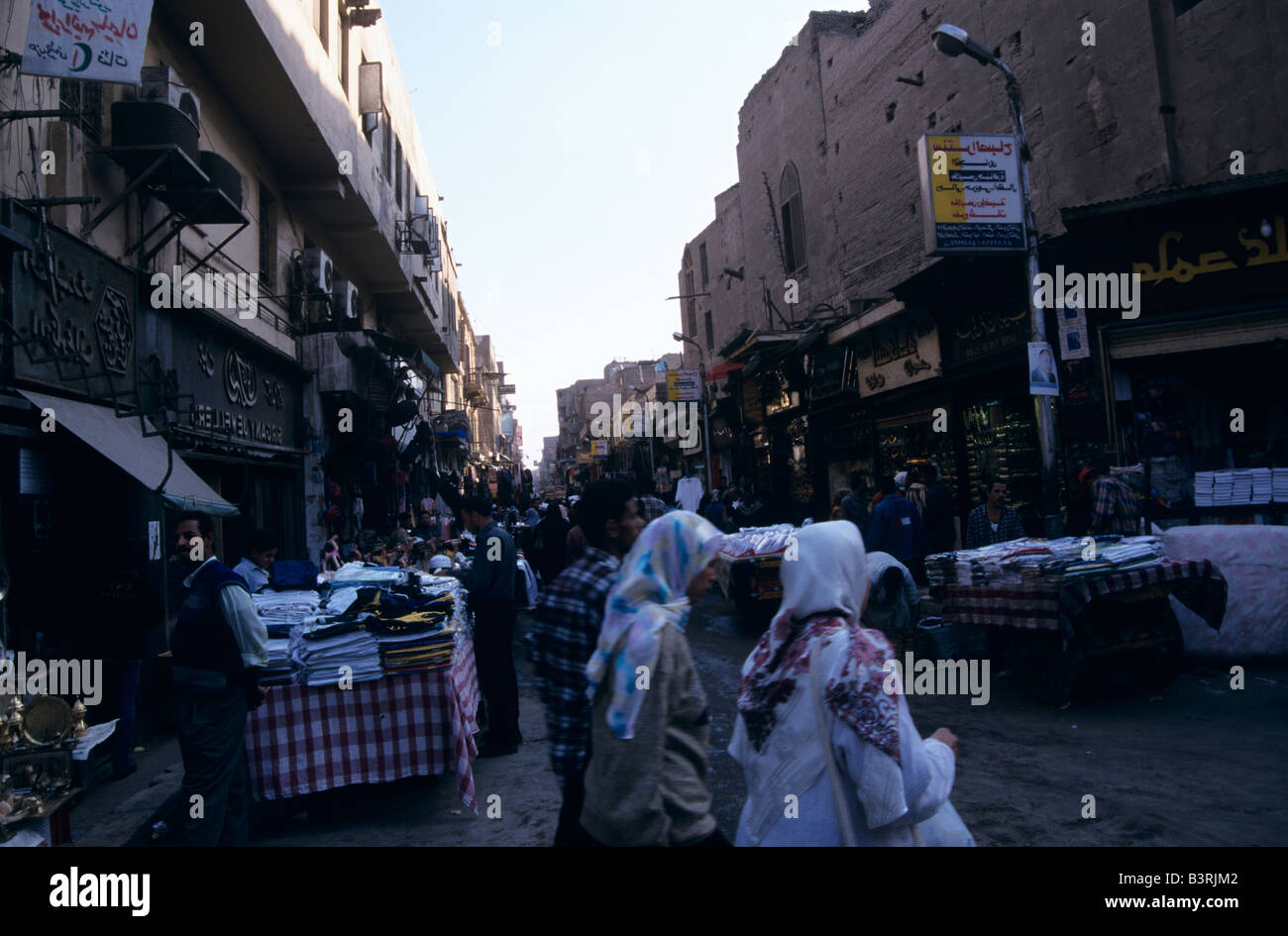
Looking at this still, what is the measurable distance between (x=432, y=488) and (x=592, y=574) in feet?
87.3

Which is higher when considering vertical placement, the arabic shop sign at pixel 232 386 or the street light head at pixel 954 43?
the street light head at pixel 954 43

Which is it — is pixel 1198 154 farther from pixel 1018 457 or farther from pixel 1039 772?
pixel 1039 772

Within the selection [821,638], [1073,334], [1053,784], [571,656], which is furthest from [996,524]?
[571,656]

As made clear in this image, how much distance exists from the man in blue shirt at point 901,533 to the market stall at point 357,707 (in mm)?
6407

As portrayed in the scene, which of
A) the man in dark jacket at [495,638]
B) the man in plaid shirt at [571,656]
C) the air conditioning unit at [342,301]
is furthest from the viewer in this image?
the air conditioning unit at [342,301]

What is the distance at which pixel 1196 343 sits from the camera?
35.3 feet

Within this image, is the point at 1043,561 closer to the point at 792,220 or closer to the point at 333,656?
the point at 333,656

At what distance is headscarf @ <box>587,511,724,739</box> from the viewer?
2.26m

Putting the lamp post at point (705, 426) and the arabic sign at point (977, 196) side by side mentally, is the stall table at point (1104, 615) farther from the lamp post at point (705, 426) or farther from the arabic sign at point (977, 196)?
the lamp post at point (705, 426)

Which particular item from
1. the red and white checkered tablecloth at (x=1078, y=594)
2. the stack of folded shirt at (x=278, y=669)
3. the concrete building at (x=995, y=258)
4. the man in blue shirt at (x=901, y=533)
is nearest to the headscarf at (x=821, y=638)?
the stack of folded shirt at (x=278, y=669)

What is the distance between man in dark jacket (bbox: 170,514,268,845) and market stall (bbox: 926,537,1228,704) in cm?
558

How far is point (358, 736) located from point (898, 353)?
46.3 feet

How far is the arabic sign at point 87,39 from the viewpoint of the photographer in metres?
5.33

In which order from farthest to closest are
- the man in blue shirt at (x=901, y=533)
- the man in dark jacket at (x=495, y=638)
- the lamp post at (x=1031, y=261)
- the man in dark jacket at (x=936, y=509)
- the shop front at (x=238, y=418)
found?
the man in dark jacket at (x=936, y=509)
the man in blue shirt at (x=901, y=533)
the lamp post at (x=1031, y=261)
the shop front at (x=238, y=418)
the man in dark jacket at (x=495, y=638)
